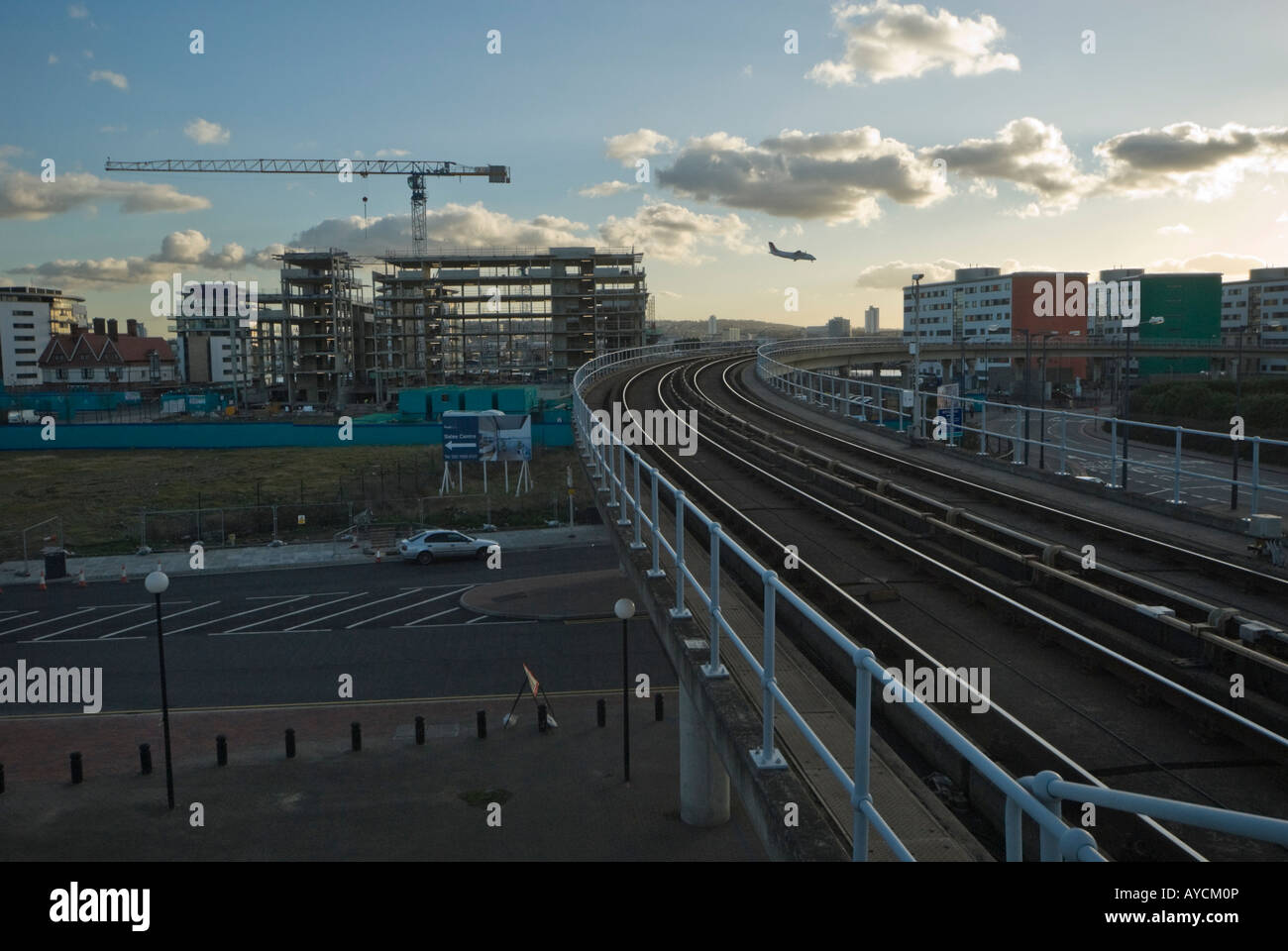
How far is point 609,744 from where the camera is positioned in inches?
674

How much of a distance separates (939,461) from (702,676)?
13361mm

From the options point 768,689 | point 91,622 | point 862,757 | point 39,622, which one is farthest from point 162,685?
point 39,622

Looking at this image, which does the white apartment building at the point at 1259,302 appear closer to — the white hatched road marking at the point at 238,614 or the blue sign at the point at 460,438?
the blue sign at the point at 460,438

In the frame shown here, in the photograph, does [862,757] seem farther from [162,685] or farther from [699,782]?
[162,685]

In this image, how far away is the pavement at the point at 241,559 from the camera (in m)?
30.6

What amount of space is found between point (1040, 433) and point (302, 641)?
25.7m

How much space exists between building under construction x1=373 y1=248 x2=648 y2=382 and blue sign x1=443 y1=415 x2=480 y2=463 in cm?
5327

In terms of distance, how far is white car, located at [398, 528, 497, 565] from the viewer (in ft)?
102

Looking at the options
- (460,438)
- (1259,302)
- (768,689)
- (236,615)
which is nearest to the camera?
(768,689)

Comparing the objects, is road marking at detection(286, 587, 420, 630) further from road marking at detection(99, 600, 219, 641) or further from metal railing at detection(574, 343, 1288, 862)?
metal railing at detection(574, 343, 1288, 862)

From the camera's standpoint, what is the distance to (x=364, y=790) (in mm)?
15578

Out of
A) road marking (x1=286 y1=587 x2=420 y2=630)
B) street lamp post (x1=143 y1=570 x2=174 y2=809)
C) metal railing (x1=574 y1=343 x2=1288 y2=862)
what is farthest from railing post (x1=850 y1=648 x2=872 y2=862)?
road marking (x1=286 y1=587 x2=420 y2=630)
